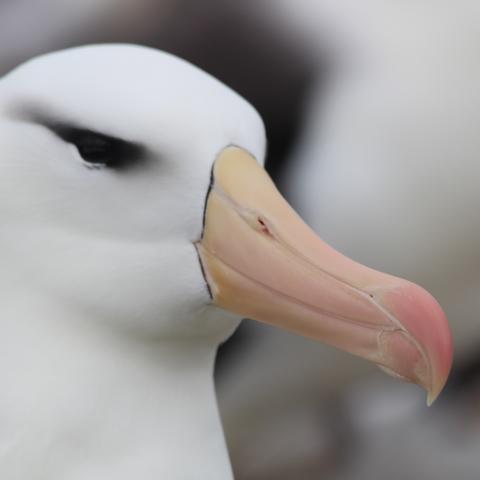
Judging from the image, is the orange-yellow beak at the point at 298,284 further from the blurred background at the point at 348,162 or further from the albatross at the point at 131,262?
the blurred background at the point at 348,162

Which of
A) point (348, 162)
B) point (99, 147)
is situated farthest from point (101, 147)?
point (348, 162)

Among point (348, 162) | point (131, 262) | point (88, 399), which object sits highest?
point (131, 262)

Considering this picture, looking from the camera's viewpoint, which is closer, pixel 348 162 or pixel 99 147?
pixel 99 147

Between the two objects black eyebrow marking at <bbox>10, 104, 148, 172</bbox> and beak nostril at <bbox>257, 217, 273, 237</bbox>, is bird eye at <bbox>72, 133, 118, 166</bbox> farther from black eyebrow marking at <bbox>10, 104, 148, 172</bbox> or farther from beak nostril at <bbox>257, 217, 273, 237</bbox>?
beak nostril at <bbox>257, 217, 273, 237</bbox>

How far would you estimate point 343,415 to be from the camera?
291 centimetres

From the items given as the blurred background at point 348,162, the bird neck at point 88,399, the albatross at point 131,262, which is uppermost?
the albatross at point 131,262

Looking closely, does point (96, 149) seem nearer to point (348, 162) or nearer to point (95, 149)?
point (95, 149)

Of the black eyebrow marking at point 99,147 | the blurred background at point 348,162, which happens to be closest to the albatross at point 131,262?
the black eyebrow marking at point 99,147

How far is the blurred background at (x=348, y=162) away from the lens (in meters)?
2.52

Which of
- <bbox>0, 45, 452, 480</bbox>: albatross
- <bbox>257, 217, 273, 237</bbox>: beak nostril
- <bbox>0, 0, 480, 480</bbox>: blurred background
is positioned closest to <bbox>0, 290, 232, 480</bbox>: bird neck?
<bbox>0, 45, 452, 480</bbox>: albatross

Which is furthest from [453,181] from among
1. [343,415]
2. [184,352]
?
[184,352]

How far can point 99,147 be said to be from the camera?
1.39m

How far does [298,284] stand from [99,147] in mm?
224

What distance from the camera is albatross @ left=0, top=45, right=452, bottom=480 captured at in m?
1.39
